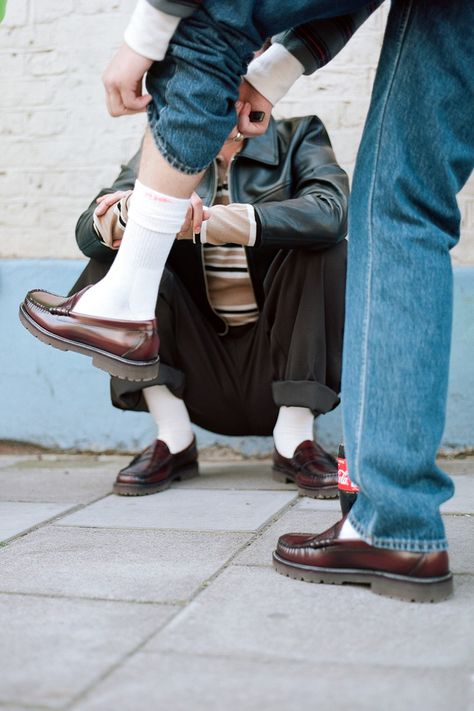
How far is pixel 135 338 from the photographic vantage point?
1616 millimetres

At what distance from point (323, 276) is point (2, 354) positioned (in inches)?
55.7

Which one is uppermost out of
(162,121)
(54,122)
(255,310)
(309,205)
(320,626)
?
(54,122)

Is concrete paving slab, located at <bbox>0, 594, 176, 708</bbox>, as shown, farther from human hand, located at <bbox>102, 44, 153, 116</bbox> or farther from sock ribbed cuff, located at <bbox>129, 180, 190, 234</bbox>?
human hand, located at <bbox>102, 44, 153, 116</bbox>

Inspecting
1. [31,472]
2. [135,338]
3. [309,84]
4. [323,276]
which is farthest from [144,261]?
[309,84]

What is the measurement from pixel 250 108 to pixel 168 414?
3.77ft

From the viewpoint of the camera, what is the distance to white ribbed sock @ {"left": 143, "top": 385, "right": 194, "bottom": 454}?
8.68 feet

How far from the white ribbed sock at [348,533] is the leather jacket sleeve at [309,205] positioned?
96 cm

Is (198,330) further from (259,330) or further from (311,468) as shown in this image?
(311,468)

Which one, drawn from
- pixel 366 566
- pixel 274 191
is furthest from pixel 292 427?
pixel 366 566

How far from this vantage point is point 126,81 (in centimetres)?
145

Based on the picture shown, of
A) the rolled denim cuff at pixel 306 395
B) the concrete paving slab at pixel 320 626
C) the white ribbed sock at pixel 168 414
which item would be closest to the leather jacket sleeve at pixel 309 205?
the rolled denim cuff at pixel 306 395

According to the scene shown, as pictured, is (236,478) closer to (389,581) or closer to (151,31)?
(389,581)

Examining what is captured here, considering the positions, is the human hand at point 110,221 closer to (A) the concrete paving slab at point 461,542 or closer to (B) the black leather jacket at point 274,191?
(B) the black leather jacket at point 274,191

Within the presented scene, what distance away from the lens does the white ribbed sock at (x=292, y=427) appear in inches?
102
